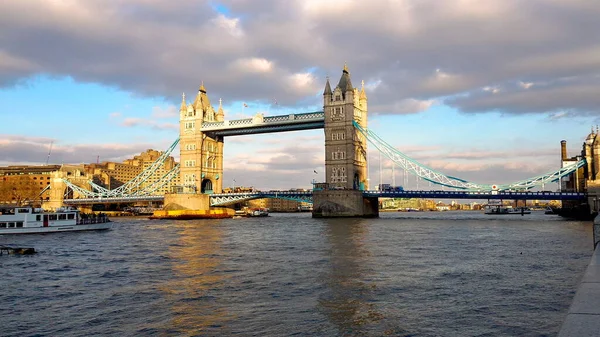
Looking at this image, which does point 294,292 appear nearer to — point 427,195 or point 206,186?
point 427,195

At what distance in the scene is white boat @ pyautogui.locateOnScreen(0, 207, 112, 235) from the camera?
172 feet

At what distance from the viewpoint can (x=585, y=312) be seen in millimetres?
6098

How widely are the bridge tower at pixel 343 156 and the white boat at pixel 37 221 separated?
139 feet

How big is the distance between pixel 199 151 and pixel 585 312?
344ft

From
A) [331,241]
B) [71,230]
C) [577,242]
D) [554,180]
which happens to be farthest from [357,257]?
[554,180]

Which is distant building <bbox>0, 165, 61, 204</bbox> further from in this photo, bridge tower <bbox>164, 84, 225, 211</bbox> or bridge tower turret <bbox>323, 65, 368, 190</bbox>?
bridge tower turret <bbox>323, 65, 368, 190</bbox>

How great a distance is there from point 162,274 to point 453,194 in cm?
6639

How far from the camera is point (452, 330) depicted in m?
13.9

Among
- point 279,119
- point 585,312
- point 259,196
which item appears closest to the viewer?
point 585,312

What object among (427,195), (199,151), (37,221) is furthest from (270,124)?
(37,221)

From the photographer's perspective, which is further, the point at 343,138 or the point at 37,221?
the point at 343,138

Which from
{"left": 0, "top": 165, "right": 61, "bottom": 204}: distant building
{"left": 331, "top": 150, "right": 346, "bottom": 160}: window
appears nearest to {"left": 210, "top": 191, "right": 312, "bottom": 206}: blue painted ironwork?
{"left": 331, "top": 150, "right": 346, "bottom": 160}: window

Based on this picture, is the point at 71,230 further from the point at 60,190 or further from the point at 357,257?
the point at 60,190

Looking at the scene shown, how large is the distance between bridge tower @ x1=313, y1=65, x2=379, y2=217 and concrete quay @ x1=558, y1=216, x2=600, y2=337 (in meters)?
78.9
